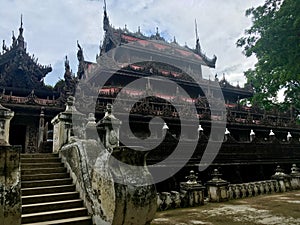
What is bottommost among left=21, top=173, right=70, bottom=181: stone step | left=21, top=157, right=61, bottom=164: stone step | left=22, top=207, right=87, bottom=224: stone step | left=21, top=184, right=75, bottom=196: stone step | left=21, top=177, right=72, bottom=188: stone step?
left=22, top=207, right=87, bottom=224: stone step

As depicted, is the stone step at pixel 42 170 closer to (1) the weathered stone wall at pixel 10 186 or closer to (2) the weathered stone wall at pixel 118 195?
(2) the weathered stone wall at pixel 118 195

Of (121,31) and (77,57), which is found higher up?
(121,31)

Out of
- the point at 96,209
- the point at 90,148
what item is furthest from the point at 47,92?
the point at 96,209

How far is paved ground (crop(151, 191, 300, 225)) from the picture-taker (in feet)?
18.8

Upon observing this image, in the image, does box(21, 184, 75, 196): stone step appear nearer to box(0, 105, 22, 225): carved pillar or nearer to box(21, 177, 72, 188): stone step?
box(21, 177, 72, 188): stone step

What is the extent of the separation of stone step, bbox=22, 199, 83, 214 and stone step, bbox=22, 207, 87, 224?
0.43 feet

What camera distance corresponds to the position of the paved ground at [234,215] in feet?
18.8

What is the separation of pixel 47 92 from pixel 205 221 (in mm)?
15195

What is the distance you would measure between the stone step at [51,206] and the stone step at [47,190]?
0.44m

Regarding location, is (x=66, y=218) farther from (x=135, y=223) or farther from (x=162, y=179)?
(x=162, y=179)

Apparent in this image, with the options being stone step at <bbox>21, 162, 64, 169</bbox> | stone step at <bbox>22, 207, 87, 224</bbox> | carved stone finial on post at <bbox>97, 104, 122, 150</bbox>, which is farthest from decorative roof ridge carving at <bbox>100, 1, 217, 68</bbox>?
stone step at <bbox>22, 207, 87, 224</bbox>

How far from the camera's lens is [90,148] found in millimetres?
5723

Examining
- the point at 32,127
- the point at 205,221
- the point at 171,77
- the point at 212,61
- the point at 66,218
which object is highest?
the point at 212,61

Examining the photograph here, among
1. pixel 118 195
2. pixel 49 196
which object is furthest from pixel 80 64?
pixel 118 195
